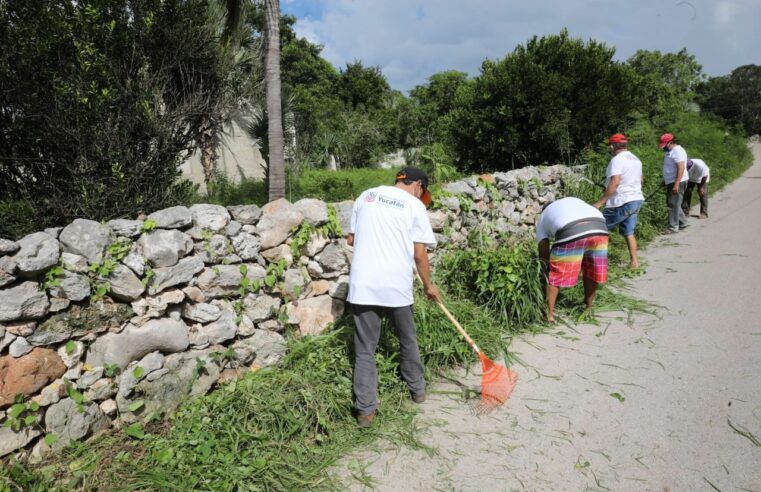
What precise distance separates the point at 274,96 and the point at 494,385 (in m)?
6.56

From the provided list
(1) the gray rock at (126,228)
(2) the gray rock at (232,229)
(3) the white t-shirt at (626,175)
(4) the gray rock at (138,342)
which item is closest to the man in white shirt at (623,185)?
(3) the white t-shirt at (626,175)

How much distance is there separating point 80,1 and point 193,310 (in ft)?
10.2

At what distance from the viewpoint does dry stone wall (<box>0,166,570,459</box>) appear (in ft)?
9.28

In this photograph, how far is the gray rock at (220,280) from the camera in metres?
3.55

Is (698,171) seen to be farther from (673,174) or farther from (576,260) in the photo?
(576,260)

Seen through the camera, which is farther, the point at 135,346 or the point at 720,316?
the point at 720,316

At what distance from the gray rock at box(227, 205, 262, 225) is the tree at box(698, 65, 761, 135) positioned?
6480cm

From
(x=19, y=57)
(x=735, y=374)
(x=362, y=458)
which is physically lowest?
(x=362, y=458)

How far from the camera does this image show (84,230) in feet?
10.2

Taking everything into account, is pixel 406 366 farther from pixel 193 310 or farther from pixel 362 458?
pixel 193 310

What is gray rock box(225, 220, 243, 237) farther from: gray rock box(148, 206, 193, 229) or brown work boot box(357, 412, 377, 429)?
brown work boot box(357, 412, 377, 429)

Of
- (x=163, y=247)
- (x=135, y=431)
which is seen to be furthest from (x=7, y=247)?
(x=135, y=431)

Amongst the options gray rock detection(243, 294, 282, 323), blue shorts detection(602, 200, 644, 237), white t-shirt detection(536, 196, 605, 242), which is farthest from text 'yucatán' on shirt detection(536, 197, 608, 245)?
gray rock detection(243, 294, 282, 323)

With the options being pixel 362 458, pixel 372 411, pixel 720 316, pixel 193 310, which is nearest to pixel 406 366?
pixel 372 411
